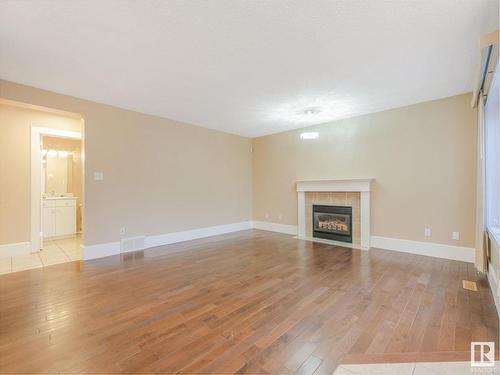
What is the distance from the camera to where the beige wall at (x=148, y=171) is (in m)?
3.81

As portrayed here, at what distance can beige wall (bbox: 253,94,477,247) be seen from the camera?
11.6 feet

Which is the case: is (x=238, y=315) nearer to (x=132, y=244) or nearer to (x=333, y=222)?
(x=132, y=244)

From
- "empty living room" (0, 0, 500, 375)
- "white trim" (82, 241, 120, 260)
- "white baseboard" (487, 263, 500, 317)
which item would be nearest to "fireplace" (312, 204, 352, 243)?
"empty living room" (0, 0, 500, 375)

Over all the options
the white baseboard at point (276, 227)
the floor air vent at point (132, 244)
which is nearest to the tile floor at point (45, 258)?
the floor air vent at point (132, 244)

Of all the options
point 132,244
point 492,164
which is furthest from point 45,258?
point 492,164

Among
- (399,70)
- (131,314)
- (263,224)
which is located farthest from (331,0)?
(263,224)

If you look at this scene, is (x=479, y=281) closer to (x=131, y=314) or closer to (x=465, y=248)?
(x=465, y=248)

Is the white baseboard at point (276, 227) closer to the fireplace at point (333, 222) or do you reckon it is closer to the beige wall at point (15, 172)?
the fireplace at point (333, 222)

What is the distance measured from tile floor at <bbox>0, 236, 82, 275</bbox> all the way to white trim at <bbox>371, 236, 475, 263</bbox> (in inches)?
208

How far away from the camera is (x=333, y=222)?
4.96m

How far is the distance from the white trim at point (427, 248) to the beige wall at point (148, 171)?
3.37m

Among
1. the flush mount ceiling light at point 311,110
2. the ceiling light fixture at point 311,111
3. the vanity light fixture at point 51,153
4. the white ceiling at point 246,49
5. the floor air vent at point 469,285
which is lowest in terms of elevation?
the floor air vent at point 469,285

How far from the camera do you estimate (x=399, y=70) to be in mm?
2807

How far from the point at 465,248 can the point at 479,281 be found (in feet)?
3.02
